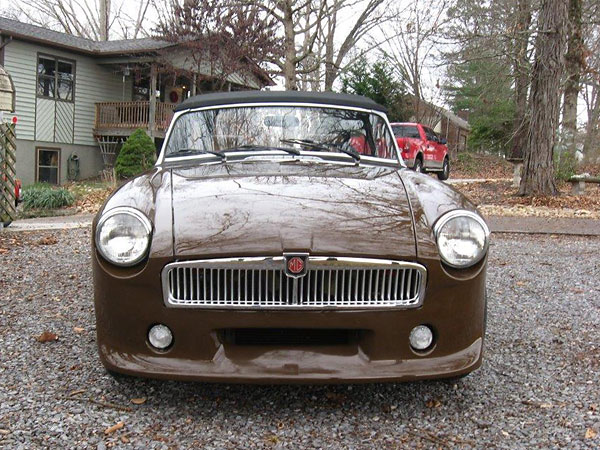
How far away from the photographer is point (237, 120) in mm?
3963

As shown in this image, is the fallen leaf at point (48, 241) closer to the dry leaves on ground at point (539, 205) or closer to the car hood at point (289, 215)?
the car hood at point (289, 215)

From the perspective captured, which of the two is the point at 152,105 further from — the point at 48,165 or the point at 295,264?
the point at 295,264

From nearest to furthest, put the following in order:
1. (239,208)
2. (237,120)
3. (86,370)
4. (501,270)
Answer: (239,208)
(86,370)
(237,120)
(501,270)

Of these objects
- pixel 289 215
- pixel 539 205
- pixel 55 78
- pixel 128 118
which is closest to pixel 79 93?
pixel 55 78

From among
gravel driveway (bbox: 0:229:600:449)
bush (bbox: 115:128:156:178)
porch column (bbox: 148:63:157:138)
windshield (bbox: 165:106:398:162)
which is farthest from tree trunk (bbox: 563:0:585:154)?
porch column (bbox: 148:63:157:138)

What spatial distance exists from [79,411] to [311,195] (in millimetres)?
1419

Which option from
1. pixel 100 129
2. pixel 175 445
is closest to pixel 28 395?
pixel 175 445

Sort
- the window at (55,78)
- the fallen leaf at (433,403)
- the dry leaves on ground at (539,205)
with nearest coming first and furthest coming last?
the fallen leaf at (433,403)
the dry leaves on ground at (539,205)
the window at (55,78)

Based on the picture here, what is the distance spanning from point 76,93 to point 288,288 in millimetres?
20555

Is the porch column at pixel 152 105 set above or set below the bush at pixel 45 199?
above

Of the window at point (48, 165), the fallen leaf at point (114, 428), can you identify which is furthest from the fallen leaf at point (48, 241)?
the window at point (48, 165)

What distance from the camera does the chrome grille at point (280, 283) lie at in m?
2.40

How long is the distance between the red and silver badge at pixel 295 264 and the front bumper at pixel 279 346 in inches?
6.4

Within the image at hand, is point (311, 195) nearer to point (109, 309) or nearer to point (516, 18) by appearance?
point (109, 309)
